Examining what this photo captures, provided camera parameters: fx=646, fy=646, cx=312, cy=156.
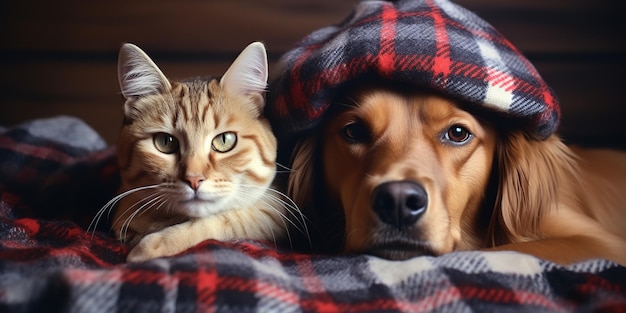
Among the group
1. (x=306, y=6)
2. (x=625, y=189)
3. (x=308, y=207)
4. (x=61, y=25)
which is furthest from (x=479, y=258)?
(x=61, y=25)

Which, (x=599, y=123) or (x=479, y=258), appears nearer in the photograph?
(x=479, y=258)

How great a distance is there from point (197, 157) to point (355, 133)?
14.1 inches

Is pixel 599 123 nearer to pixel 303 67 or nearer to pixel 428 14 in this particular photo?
pixel 428 14

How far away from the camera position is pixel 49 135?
212 cm

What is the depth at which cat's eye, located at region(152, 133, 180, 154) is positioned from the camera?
4.75 ft

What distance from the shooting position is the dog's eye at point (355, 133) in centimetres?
145

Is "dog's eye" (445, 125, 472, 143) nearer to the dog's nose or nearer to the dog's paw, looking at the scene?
the dog's nose

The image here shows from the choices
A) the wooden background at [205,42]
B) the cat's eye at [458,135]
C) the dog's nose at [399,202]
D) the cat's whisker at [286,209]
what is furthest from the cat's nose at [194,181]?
the wooden background at [205,42]

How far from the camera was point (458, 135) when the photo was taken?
4.70 feet

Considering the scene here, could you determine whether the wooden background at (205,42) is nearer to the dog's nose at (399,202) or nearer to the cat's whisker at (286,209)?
the cat's whisker at (286,209)

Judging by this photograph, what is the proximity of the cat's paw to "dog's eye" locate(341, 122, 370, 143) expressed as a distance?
1.52 ft

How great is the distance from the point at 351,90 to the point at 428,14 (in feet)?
0.82

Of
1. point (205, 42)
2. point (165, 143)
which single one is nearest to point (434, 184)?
point (165, 143)

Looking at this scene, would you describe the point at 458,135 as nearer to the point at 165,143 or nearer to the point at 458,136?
the point at 458,136
